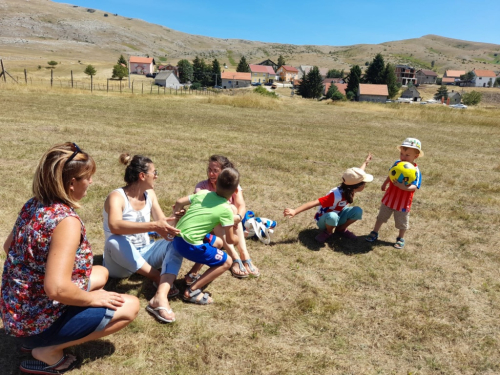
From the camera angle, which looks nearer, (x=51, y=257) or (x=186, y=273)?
(x=51, y=257)

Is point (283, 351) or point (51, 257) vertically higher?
point (51, 257)

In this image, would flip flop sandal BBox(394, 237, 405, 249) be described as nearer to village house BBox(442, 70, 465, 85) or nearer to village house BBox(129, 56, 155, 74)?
village house BBox(129, 56, 155, 74)

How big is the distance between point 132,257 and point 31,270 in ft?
4.79

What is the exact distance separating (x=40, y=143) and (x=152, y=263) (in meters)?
8.84

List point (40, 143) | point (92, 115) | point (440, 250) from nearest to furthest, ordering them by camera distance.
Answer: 1. point (440, 250)
2. point (40, 143)
3. point (92, 115)

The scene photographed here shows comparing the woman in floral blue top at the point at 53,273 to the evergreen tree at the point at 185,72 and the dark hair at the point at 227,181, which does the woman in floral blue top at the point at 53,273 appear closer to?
the dark hair at the point at 227,181

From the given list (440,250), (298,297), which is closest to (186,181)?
(298,297)

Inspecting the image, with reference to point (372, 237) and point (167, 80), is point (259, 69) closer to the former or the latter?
point (167, 80)

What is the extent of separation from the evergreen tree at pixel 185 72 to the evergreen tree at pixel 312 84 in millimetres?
31690

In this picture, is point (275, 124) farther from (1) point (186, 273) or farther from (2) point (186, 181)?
(1) point (186, 273)

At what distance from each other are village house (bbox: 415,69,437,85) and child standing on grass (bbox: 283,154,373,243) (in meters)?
156

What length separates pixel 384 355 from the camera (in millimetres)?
3201

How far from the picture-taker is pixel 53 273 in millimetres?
2162

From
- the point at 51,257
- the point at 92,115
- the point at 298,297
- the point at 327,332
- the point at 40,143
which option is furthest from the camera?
the point at 92,115
